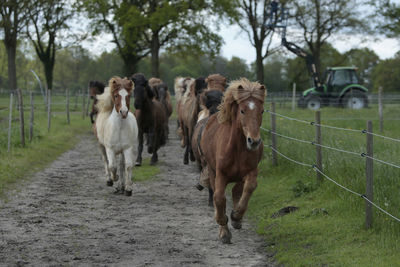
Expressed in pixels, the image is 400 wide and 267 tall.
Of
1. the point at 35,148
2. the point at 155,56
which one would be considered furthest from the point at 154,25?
the point at 35,148

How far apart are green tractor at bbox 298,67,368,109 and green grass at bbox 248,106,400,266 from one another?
70.9 feet

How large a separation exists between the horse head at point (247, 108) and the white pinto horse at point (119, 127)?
3.20 meters

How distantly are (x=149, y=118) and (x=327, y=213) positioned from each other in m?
7.21

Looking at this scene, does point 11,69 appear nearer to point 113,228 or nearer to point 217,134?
point 113,228

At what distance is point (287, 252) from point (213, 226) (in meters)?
1.62

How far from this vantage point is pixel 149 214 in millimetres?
8656

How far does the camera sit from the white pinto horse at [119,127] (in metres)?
9.56

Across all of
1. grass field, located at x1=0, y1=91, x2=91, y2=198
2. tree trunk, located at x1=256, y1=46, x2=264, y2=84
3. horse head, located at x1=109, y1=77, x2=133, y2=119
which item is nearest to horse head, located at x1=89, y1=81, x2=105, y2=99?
grass field, located at x1=0, y1=91, x2=91, y2=198

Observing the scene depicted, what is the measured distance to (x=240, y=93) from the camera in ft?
20.6

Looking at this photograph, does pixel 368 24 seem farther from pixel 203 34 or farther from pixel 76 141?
pixel 76 141

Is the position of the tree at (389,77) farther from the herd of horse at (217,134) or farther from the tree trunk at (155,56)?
the herd of horse at (217,134)

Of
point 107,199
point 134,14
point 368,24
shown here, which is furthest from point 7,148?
point 368,24

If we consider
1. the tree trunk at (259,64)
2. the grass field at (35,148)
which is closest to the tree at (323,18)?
the tree trunk at (259,64)

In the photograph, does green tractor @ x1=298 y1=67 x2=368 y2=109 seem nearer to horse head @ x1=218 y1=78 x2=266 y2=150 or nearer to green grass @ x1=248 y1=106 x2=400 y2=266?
green grass @ x1=248 y1=106 x2=400 y2=266
